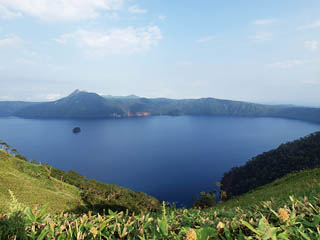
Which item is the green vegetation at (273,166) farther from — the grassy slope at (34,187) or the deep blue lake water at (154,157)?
the grassy slope at (34,187)

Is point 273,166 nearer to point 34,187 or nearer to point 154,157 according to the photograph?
point 154,157

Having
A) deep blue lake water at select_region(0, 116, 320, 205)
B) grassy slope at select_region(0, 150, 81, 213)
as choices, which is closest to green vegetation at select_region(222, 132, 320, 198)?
deep blue lake water at select_region(0, 116, 320, 205)

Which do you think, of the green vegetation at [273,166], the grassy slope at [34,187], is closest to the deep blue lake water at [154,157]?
the green vegetation at [273,166]

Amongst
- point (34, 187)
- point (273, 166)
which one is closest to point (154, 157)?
point (273, 166)

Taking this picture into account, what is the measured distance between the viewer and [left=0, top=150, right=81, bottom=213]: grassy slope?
14072mm

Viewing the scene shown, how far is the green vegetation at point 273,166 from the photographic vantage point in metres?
73.1

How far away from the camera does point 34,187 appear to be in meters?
17.9

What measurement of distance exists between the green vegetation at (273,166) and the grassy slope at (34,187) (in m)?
73.3

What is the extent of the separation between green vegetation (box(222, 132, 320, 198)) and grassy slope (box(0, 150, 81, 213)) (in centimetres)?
7331

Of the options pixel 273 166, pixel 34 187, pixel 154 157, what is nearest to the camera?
pixel 34 187

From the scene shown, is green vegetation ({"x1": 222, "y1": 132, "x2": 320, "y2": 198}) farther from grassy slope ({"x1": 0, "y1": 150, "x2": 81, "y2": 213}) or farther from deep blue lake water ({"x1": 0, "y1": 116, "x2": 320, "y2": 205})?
grassy slope ({"x1": 0, "y1": 150, "x2": 81, "y2": 213})

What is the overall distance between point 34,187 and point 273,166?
9189 cm

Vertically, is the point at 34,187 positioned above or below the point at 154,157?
above

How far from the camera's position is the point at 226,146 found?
15600 cm
